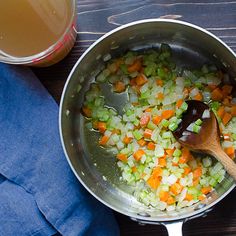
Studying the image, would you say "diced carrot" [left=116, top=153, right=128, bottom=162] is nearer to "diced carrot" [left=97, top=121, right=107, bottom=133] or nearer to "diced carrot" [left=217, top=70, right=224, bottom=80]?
"diced carrot" [left=97, top=121, right=107, bottom=133]

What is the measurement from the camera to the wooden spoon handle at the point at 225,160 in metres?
1.08

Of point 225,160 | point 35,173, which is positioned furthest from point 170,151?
point 35,173

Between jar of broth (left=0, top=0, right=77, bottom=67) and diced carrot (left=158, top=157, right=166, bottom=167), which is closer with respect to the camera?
jar of broth (left=0, top=0, right=77, bottom=67)

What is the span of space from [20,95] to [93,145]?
19cm

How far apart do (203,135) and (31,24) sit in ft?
1.30

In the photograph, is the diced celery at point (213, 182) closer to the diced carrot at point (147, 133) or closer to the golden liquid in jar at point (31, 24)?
the diced carrot at point (147, 133)

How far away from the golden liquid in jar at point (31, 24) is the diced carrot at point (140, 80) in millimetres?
197

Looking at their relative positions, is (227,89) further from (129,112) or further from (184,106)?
(129,112)

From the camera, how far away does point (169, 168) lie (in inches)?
46.2

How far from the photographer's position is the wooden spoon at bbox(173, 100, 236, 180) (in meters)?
1.10

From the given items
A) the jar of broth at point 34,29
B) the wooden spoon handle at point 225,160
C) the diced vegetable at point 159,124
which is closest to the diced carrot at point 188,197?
the diced vegetable at point 159,124

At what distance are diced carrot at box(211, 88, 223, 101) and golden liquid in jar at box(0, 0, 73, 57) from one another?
1.09 ft

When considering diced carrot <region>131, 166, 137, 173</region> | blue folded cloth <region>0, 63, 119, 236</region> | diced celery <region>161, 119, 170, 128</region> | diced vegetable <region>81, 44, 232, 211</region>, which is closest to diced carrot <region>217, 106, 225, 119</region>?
diced vegetable <region>81, 44, 232, 211</region>

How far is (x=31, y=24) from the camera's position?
105cm
